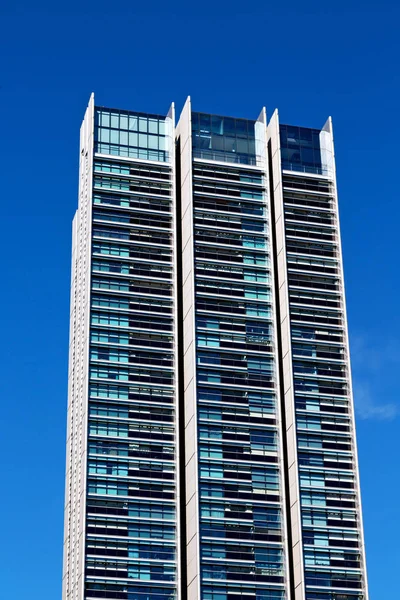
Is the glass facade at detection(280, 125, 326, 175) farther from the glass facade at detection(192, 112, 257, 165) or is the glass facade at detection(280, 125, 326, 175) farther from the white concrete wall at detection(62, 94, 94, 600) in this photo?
the white concrete wall at detection(62, 94, 94, 600)

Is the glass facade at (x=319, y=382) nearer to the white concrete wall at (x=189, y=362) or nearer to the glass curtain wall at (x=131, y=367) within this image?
the white concrete wall at (x=189, y=362)

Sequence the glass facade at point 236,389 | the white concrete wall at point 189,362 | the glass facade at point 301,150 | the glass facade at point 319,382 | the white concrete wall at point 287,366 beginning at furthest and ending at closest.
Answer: the glass facade at point 301,150 < the glass facade at point 319,382 < the white concrete wall at point 287,366 < the glass facade at point 236,389 < the white concrete wall at point 189,362

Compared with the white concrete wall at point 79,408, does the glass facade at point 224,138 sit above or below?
above

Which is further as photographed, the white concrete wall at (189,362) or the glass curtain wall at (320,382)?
the glass curtain wall at (320,382)

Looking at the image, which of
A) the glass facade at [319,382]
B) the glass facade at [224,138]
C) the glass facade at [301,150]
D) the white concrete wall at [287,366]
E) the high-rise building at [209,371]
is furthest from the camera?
the glass facade at [301,150]

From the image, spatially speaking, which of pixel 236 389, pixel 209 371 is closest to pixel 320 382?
pixel 236 389

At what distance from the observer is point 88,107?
197125 mm

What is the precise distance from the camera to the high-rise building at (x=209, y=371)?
16725 cm

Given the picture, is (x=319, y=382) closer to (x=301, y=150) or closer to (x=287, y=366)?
(x=287, y=366)

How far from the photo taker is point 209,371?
585ft

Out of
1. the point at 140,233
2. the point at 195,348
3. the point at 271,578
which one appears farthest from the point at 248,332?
the point at 271,578

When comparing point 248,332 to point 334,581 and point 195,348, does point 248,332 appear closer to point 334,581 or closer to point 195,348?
point 195,348

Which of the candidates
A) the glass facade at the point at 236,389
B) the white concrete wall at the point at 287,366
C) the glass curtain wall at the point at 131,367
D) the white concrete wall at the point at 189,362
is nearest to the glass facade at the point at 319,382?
the white concrete wall at the point at 287,366

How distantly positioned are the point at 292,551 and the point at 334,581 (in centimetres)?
722
